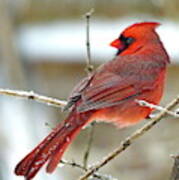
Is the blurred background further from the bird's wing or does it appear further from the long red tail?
the long red tail

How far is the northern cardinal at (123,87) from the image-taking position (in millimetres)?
2623

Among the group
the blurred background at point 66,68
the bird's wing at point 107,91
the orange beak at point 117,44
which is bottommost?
the bird's wing at point 107,91

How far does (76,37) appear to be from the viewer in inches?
272

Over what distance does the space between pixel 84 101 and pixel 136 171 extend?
243cm

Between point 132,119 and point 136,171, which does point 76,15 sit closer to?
point 136,171

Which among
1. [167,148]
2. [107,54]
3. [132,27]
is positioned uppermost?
[107,54]

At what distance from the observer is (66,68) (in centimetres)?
641

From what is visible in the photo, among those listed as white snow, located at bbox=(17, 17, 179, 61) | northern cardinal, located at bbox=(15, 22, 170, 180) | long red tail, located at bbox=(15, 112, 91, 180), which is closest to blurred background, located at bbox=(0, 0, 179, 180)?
white snow, located at bbox=(17, 17, 179, 61)

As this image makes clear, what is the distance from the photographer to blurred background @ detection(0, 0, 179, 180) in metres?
4.95

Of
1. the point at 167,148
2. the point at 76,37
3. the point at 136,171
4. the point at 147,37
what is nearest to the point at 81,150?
the point at 136,171

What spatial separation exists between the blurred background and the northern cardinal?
1424 mm

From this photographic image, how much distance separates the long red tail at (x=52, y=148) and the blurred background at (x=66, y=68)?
69.2 inches

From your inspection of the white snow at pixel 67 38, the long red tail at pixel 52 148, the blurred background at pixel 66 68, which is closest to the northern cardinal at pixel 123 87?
the long red tail at pixel 52 148

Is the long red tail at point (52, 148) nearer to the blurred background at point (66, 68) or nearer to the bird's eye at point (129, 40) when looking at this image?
the bird's eye at point (129, 40)
